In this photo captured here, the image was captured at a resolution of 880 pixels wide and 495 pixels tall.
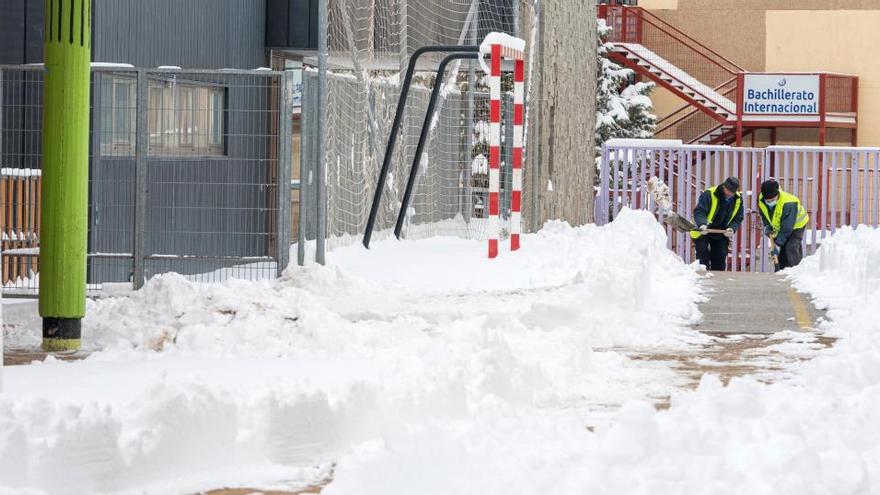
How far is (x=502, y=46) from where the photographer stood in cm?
1653

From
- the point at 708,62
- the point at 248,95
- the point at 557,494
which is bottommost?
the point at 557,494

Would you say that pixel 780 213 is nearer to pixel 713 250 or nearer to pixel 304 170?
pixel 713 250

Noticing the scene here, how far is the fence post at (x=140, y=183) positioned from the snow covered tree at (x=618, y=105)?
2748 centimetres

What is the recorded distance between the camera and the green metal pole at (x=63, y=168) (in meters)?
10.1


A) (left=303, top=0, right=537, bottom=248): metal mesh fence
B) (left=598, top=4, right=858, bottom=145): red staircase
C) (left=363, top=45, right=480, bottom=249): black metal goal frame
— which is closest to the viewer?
(left=363, top=45, right=480, bottom=249): black metal goal frame

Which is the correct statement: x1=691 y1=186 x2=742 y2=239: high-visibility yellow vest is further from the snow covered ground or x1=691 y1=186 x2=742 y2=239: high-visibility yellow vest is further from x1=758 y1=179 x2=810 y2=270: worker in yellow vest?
the snow covered ground

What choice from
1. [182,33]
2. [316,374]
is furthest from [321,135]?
[316,374]

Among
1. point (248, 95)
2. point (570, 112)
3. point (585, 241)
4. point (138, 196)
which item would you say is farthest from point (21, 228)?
point (570, 112)

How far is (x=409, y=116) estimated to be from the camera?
2106 cm

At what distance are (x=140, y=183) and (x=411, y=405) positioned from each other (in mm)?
6660

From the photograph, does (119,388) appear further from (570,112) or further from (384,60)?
(570,112)

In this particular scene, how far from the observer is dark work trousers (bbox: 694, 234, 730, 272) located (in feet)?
71.3

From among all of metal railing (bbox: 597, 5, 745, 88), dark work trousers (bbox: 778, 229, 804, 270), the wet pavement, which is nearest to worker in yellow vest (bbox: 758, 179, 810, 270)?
dark work trousers (bbox: 778, 229, 804, 270)

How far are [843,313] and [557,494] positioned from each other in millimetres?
8270
